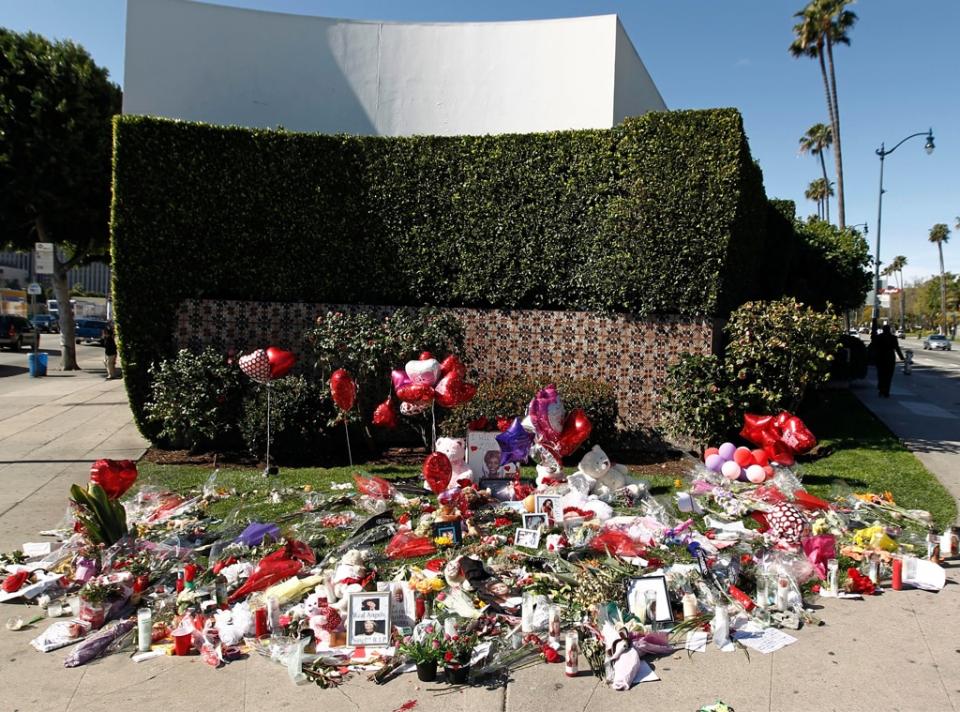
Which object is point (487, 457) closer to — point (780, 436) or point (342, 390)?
point (342, 390)

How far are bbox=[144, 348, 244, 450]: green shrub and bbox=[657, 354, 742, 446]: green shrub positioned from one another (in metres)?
5.82

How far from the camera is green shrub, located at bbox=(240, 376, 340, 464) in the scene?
28.9 feet

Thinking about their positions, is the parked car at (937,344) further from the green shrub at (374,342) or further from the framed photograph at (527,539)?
the framed photograph at (527,539)

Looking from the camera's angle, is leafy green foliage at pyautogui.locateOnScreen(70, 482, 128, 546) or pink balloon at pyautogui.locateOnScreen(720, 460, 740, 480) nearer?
leafy green foliage at pyautogui.locateOnScreen(70, 482, 128, 546)

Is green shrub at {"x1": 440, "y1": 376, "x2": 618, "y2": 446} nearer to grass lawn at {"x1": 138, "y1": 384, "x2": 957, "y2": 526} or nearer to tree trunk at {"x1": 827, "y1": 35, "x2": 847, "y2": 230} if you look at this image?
grass lawn at {"x1": 138, "y1": 384, "x2": 957, "y2": 526}

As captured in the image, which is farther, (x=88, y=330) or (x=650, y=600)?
(x=88, y=330)

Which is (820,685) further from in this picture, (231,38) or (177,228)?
(231,38)

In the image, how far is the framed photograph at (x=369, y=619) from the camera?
13.6ft

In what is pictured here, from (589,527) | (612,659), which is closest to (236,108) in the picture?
(589,527)

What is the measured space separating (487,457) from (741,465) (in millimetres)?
2773

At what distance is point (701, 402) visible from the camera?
29.0 ft

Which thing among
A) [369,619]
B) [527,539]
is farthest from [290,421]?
[369,619]

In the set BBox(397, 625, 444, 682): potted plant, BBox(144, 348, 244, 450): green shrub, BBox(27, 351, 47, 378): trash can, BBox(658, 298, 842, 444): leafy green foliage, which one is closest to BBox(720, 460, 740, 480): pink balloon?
BBox(658, 298, 842, 444): leafy green foliage

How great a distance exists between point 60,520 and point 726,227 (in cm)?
849
